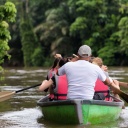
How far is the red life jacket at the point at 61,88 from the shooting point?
942 cm

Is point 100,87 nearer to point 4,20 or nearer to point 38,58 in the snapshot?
point 4,20

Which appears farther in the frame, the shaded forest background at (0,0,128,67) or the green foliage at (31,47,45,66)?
the green foliage at (31,47,45,66)

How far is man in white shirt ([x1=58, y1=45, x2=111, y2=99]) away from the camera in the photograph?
28.6ft

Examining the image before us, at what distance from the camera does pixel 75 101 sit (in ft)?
27.8

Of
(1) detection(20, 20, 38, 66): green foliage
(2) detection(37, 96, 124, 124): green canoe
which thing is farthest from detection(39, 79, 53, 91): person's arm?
(1) detection(20, 20, 38, 66): green foliage

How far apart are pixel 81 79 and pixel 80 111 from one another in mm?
551

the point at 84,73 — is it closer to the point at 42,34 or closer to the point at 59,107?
the point at 59,107

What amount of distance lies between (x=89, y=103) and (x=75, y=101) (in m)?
0.27

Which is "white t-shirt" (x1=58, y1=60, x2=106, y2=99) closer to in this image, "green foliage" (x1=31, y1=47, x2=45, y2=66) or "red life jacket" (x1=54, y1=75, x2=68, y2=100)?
"red life jacket" (x1=54, y1=75, x2=68, y2=100)

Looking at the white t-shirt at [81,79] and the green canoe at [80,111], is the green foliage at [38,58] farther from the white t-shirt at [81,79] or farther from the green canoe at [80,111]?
the white t-shirt at [81,79]

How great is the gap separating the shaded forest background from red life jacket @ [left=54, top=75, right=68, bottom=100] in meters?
31.0

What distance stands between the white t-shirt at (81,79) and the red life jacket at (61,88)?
2.12ft

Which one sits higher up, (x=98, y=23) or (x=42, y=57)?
(x=98, y=23)

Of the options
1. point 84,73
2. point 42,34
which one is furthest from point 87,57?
point 42,34
